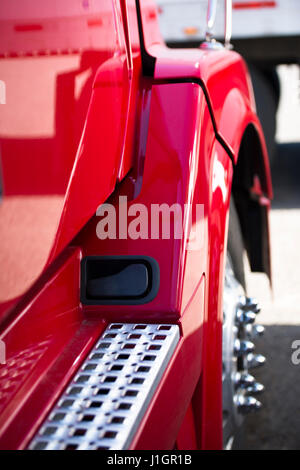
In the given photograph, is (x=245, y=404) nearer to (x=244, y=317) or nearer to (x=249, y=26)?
(x=244, y=317)

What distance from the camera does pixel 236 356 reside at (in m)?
1.82

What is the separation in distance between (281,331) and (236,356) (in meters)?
1.09

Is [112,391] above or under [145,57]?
under

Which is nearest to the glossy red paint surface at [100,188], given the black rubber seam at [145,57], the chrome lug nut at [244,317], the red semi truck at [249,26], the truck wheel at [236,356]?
the black rubber seam at [145,57]

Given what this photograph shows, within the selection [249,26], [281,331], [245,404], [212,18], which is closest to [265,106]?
[249,26]

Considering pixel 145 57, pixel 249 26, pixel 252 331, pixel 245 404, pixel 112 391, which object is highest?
pixel 145 57

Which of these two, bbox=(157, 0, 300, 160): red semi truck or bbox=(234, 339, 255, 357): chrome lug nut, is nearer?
bbox=(234, 339, 255, 357): chrome lug nut

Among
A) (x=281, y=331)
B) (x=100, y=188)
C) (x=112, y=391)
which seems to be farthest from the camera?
(x=281, y=331)

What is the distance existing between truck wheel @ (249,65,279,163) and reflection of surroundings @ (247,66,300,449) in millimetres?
397

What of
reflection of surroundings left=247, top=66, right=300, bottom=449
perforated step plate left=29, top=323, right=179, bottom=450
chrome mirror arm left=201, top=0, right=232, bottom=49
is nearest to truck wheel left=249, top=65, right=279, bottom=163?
reflection of surroundings left=247, top=66, right=300, bottom=449

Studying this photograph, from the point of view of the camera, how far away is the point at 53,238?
106cm

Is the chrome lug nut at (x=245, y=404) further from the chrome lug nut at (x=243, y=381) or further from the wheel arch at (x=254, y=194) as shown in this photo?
the wheel arch at (x=254, y=194)

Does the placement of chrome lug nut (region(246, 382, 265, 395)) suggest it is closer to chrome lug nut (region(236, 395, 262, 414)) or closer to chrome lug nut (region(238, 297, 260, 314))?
chrome lug nut (region(236, 395, 262, 414))

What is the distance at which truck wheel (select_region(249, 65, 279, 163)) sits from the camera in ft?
17.8
